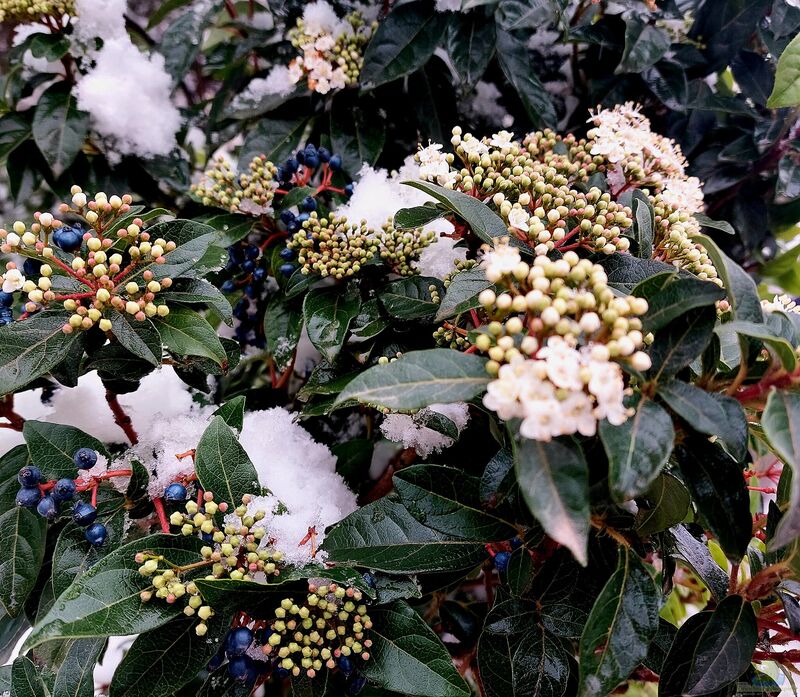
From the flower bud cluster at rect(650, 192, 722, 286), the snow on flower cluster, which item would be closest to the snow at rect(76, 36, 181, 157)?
the snow on flower cluster

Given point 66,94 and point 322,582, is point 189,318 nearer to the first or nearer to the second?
point 322,582

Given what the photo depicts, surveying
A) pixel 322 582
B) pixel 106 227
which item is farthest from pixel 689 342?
pixel 106 227

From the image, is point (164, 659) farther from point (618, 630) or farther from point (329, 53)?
point (329, 53)

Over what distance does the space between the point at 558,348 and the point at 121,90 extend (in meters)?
1.22

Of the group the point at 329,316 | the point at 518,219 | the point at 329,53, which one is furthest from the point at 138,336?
the point at 329,53

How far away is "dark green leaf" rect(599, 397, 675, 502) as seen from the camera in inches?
19.1

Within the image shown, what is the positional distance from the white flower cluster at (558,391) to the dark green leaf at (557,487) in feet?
0.07

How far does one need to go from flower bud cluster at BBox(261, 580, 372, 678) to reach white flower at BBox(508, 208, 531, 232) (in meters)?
0.47

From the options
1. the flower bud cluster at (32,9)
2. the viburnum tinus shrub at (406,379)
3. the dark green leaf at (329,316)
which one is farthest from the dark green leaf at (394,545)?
the flower bud cluster at (32,9)

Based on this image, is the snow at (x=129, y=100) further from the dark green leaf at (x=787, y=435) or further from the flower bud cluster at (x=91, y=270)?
the dark green leaf at (x=787, y=435)

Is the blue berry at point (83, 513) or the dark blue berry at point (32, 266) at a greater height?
the dark blue berry at point (32, 266)

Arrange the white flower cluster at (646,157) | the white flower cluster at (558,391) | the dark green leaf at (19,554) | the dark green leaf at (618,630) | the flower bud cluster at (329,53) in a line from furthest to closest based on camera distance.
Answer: the flower bud cluster at (329,53) → the white flower cluster at (646,157) → the dark green leaf at (19,554) → the dark green leaf at (618,630) → the white flower cluster at (558,391)

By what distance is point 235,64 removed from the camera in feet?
4.66

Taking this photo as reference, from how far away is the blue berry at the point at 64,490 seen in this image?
2.40ft
